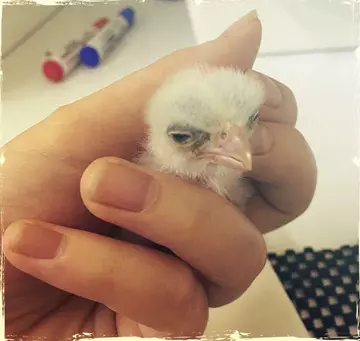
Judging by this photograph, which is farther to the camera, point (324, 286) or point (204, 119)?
point (324, 286)

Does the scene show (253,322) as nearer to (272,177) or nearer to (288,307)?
(288,307)

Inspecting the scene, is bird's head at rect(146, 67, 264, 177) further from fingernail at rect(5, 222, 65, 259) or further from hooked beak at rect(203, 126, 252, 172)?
fingernail at rect(5, 222, 65, 259)

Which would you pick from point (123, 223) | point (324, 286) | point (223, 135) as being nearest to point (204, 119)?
point (223, 135)

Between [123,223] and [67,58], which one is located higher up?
[67,58]

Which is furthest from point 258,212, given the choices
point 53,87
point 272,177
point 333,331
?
point 53,87

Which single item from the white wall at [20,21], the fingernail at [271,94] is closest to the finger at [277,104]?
the fingernail at [271,94]

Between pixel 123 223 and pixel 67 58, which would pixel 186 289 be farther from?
pixel 67 58

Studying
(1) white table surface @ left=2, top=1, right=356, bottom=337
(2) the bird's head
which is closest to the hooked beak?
(2) the bird's head
